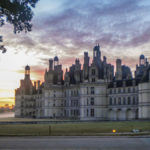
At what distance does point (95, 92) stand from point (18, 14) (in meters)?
57.5

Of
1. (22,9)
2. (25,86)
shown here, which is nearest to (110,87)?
(25,86)

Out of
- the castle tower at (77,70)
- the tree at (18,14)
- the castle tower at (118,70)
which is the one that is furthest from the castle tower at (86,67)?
the tree at (18,14)

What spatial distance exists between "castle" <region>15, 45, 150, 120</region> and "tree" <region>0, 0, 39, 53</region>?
44.8 m

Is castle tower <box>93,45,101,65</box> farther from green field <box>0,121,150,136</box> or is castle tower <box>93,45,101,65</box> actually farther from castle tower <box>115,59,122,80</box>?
green field <box>0,121,150,136</box>

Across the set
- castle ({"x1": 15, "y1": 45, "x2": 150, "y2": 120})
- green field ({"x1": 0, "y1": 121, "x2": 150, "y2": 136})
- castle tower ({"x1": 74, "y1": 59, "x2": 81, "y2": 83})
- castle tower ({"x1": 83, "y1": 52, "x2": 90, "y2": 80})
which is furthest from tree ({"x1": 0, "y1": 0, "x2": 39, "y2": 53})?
castle tower ({"x1": 74, "y1": 59, "x2": 81, "y2": 83})

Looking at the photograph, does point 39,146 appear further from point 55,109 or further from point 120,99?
point 55,109

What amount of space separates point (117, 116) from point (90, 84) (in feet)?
37.5

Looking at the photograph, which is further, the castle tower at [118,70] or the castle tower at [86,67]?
the castle tower at [118,70]

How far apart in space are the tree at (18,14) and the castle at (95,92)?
44756 millimetres

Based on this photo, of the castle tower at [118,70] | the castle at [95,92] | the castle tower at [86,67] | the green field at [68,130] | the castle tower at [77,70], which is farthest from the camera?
the castle tower at [77,70]

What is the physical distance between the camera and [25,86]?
117m

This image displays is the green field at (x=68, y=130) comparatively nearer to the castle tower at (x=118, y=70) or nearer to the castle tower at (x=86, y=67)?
the castle tower at (x=86, y=67)

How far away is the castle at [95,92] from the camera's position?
75.5 metres

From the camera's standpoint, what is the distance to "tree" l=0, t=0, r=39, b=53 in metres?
26.1
